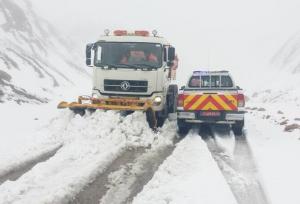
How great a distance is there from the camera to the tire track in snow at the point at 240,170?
7.34m

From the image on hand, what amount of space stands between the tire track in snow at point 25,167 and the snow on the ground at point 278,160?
15.1 ft

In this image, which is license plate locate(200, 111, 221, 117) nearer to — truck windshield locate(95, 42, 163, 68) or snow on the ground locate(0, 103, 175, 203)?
snow on the ground locate(0, 103, 175, 203)

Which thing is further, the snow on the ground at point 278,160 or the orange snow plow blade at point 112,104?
the orange snow plow blade at point 112,104

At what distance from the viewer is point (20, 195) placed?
23.3ft

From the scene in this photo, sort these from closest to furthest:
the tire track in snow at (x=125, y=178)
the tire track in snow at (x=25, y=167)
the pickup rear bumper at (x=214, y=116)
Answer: the tire track in snow at (x=125, y=178)
the tire track in snow at (x=25, y=167)
the pickup rear bumper at (x=214, y=116)

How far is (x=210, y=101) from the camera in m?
14.2

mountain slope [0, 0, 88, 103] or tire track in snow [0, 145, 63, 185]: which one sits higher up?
mountain slope [0, 0, 88, 103]

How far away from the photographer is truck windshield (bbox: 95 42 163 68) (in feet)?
48.3

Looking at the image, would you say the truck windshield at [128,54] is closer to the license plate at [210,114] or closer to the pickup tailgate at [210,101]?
the pickup tailgate at [210,101]

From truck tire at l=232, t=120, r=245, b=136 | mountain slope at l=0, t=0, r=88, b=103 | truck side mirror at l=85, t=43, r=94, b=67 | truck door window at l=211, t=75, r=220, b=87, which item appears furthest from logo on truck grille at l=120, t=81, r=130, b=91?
mountain slope at l=0, t=0, r=88, b=103

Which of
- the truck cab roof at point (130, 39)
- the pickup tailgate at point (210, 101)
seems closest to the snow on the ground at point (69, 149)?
the pickup tailgate at point (210, 101)

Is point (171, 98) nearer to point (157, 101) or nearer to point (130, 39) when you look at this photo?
point (157, 101)

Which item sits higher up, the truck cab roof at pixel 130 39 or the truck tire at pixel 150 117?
the truck cab roof at pixel 130 39

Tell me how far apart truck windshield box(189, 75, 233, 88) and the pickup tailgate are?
1341 millimetres
